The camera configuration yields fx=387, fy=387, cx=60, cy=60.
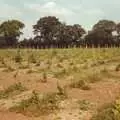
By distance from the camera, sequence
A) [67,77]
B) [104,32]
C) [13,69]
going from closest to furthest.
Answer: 1. [67,77]
2. [13,69]
3. [104,32]

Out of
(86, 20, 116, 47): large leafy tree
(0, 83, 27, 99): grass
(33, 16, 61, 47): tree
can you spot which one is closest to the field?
(0, 83, 27, 99): grass

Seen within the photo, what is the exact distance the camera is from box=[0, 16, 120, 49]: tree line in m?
53.0

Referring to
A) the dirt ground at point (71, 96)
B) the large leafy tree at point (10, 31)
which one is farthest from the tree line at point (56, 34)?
the dirt ground at point (71, 96)

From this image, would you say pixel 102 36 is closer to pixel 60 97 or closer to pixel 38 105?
pixel 60 97

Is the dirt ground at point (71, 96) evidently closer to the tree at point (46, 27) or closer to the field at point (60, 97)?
the field at point (60, 97)

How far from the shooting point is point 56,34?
56.5 m

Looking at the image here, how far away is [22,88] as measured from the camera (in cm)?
1116

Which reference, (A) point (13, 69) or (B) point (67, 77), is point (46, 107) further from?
(A) point (13, 69)

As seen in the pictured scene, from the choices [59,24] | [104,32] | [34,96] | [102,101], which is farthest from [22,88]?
[59,24]

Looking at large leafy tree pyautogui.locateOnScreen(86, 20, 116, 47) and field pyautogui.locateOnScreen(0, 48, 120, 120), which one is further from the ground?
large leafy tree pyautogui.locateOnScreen(86, 20, 116, 47)

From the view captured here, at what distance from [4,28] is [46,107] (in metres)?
50.5

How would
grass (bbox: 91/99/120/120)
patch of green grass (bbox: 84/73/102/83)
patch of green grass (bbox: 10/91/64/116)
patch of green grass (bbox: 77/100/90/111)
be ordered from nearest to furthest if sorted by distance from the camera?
grass (bbox: 91/99/120/120), patch of green grass (bbox: 10/91/64/116), patch of green grass (bbox: 77/100/90/111), patch of green grass (bbox: 84/73/102/83)

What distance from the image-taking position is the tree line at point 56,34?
53.0 meters

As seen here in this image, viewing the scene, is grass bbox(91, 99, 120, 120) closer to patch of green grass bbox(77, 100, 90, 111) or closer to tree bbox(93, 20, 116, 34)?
patch of green grass bbox(77, 100, 90, 111)
